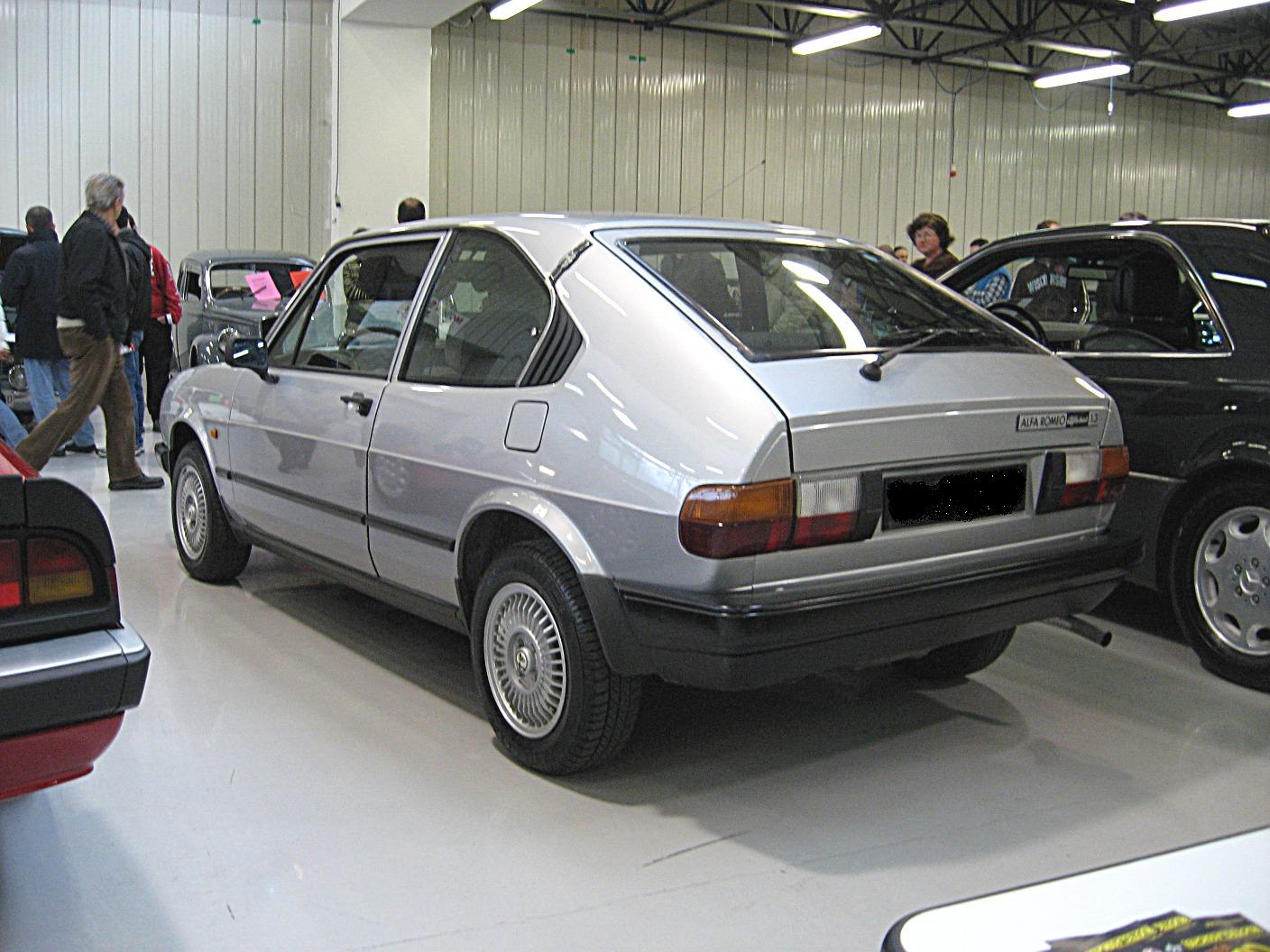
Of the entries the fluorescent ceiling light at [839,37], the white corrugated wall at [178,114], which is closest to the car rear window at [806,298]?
the white corrugated wall at [178,114]

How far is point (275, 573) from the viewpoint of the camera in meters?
5.12

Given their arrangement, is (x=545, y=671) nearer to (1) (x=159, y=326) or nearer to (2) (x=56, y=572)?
(2) (x=56, y=572)

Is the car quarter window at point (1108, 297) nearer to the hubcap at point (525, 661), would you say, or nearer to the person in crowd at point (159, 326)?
the hubcap at point (525, 661)

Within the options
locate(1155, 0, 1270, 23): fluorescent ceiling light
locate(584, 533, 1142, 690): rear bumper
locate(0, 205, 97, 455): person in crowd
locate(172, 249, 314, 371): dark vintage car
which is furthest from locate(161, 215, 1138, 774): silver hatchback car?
locate(1155, 0, 1270, 23): fluorescent ceiling light

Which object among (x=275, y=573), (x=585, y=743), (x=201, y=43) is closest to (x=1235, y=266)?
(x=585, y=743)

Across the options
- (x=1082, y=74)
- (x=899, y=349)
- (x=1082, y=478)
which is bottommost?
(x=1082, y=478)

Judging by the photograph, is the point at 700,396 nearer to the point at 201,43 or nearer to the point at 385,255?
the point at 385,255

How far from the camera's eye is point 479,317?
3.38 m

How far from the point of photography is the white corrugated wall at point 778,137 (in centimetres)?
1553

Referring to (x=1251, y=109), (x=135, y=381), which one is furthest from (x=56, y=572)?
(x=1251, y=109)

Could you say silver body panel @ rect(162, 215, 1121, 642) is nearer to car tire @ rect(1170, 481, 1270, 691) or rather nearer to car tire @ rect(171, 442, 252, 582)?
car tire @ rect(1170, 481, 1270, 691)

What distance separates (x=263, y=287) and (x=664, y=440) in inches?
345

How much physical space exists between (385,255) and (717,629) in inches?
77.4

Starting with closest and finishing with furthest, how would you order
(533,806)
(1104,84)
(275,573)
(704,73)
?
(533,806) → (275,573) → (704,73) → (1104,84)
